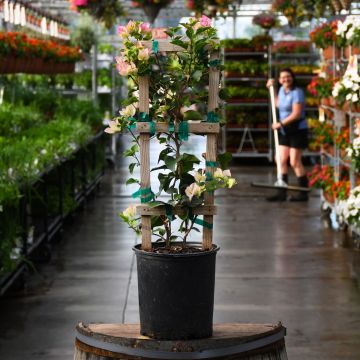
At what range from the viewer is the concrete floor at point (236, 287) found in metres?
5.19

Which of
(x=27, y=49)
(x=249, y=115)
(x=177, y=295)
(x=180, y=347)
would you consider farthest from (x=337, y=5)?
(x=180, y=347)

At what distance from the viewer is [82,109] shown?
37.0 feet

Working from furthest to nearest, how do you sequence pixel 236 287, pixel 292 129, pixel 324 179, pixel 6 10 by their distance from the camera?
1. pixel 292 129
2. pixel 324 179
3. pixel 6 10
4. pixel 236 287

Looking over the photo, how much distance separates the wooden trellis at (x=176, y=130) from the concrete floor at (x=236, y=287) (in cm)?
185

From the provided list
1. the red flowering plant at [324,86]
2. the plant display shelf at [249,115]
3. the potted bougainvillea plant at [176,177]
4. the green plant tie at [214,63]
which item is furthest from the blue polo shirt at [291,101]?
the green plant tie at [214,63]

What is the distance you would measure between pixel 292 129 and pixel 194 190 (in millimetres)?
8143

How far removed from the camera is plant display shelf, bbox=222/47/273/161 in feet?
50.8

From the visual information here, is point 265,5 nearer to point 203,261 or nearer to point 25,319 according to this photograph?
point 25,319

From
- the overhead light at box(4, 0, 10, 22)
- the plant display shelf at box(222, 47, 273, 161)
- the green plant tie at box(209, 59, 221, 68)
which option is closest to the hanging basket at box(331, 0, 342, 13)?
the overhead light at box(4, 0, 10, 22)

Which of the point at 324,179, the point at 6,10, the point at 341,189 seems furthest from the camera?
the point at 324,179

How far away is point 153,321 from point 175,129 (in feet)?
2.04

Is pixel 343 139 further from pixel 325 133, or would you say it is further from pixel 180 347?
pixel 180 347

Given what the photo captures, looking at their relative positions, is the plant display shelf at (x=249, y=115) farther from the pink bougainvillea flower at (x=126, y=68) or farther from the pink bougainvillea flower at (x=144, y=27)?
the pink bougainvillea flower at (x=126, y=68)

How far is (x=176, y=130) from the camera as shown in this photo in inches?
125
